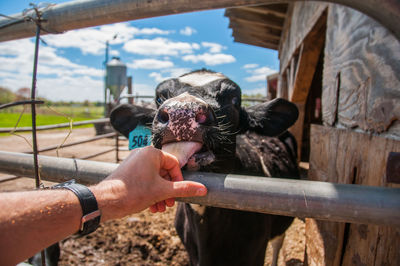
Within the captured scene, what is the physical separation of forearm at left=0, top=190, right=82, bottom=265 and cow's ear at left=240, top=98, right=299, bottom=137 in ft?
6.60

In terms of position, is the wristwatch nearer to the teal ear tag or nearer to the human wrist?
the human wrist

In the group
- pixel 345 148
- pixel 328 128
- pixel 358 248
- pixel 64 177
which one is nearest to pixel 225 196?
pixel 64 177

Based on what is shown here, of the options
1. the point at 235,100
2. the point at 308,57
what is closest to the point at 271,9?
the point at 308,57

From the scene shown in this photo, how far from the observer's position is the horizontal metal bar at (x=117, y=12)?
0.94 m

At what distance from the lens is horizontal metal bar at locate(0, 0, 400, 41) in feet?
3.07

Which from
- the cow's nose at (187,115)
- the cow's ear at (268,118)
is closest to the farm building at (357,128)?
the cow's ear at (268,118)

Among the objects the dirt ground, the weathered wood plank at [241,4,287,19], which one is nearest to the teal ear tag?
the dirt ground

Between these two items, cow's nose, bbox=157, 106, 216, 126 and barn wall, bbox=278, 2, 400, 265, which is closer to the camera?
barn wall, bbox=278, 2, 400, 265

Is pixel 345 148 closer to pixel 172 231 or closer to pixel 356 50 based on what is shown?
pixel 356 50

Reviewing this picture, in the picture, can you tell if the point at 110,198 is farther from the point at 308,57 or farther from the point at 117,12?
the point at 308,57

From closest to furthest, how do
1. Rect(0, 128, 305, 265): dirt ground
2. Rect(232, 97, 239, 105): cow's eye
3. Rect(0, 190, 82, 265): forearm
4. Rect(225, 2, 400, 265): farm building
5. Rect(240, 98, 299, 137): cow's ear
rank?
1. Rect(0, 190, 82, 265): forearm
2. Rect(225, 2, 400, 265): farm building
3. Rect(232, 97, 239, 105): cow's eye
4. Rect(240, 98, 299, 137): cow's ear
5. Rect(0, 128, 305, 265): dirt ground

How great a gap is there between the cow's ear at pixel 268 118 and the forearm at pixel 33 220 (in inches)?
79.2

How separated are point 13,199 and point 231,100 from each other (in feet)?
5.97

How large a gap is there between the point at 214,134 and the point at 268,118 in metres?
1.03
